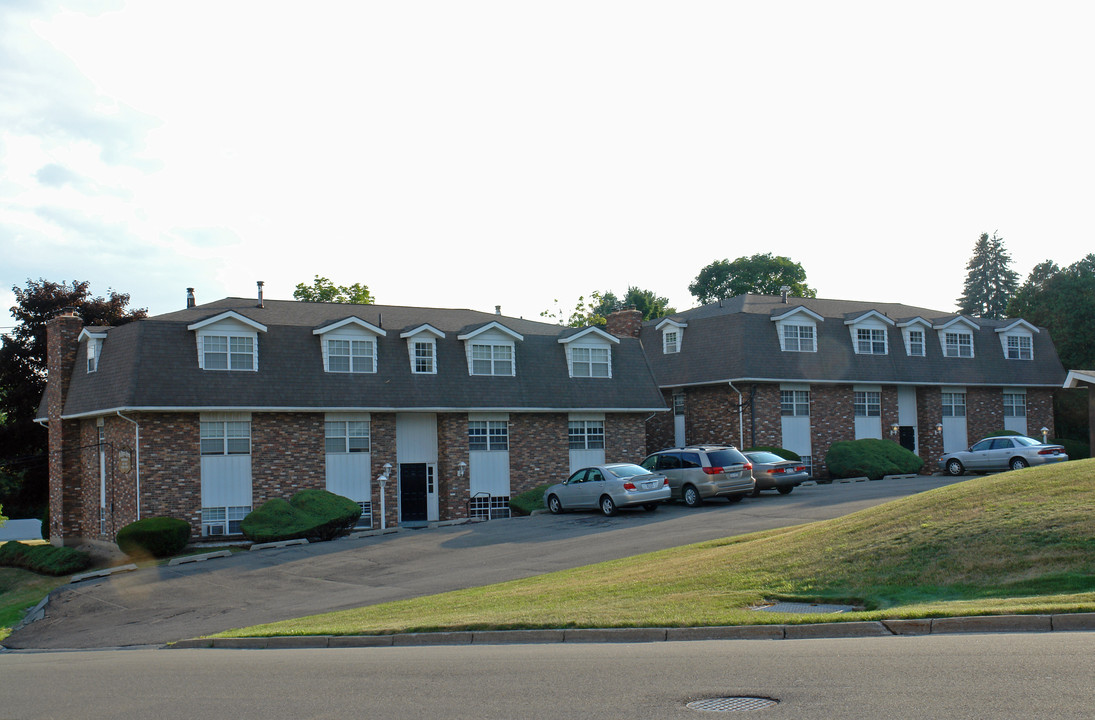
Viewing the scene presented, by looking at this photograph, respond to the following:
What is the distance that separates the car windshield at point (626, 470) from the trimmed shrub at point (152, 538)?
12478 millimetres

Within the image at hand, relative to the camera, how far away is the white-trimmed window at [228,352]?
29922 millimetres

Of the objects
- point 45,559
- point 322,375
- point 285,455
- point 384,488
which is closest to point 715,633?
point 285,455

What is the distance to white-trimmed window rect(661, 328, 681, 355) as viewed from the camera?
43.0 meters

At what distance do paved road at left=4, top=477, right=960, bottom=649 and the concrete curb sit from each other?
443 centimetres

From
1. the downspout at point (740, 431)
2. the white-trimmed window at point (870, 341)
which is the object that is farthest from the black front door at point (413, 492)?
the white-trimmed window at point (870, 341)

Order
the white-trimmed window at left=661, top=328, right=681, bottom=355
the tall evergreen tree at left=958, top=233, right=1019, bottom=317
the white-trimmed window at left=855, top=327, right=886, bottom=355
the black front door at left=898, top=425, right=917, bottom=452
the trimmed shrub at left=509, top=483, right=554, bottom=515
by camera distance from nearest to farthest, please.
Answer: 1. the trimmed shrub at left=509, top=483, right=554, bottom=515
2. the white-trimmed window at left=855, top=327, right=886, bottom=355
3. the white-trimmed window at left=661, top=328, right=681, bottom=355
4. the black front door at left=898, top=425, right=917, bottom=452
5. the tall evergreen tree at left=958, top=233, right=1019, bottom=317

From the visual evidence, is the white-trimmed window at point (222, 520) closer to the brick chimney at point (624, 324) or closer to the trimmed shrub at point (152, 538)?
the trimmed shrub at point (152, 538)

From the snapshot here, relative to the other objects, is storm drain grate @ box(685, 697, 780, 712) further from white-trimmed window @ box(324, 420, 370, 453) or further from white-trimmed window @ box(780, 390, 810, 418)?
white-trimmed window @ box(780, 390, 810, 418)

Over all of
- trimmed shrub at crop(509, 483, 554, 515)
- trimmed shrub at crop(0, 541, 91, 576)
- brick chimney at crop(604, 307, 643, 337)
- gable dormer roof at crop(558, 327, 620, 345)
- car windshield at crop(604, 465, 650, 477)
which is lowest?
trimmed shrub at crop(0, 541, 91, 576)

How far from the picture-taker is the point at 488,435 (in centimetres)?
3381

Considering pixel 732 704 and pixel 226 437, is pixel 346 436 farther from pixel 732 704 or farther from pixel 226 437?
pixel 732 704

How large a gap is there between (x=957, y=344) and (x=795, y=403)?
10.9 meters

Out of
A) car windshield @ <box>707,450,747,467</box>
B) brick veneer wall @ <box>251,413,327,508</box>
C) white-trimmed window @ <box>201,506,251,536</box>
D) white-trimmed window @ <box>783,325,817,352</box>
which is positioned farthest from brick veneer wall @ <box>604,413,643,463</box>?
white-trimmed window @ <box>201,506,251,536</box>

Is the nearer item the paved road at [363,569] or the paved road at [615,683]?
the paved road at [615,683]
